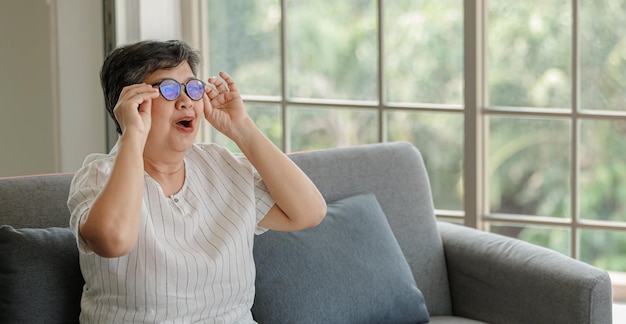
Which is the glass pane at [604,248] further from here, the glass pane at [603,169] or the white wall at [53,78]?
the white wall at [53,78]

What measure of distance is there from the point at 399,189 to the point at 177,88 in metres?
1.04

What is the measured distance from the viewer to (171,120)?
2227mm

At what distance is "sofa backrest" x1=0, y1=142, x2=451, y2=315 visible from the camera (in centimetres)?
294

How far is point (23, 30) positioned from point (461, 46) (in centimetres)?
160

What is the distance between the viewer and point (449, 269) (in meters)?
3.07

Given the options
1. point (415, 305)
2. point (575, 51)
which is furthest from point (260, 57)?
point (415, 305)

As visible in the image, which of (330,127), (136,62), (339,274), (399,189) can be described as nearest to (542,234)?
(399,189)

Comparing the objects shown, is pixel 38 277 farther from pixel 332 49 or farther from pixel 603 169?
pixel 603 169

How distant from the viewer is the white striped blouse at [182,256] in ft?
7.08

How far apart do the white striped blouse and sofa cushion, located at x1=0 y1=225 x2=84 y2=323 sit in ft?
0.25

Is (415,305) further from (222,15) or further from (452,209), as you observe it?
(222,15)

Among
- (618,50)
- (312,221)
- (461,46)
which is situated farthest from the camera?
(461,46)

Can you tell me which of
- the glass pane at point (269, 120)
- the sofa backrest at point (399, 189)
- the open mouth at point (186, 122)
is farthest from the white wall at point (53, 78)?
the open mouth at point (186, 122)

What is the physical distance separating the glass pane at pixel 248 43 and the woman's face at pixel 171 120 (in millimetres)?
1678
